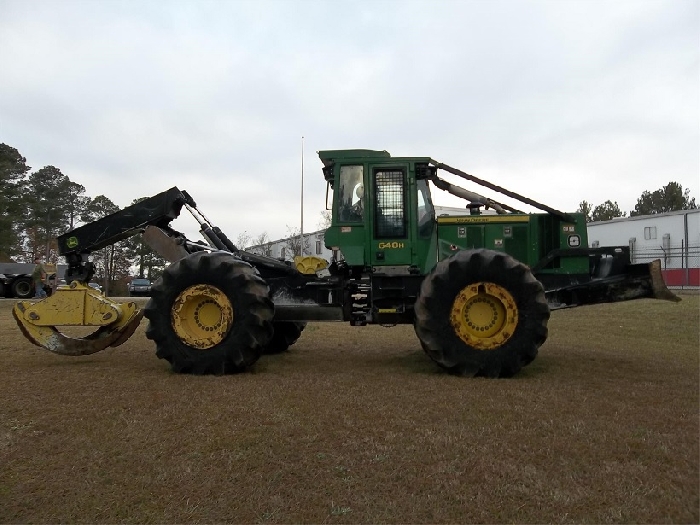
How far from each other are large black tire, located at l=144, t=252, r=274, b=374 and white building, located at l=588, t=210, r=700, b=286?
19642 mm

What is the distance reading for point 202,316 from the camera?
6.98 meters

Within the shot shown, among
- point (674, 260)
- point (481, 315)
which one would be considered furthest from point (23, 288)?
point (674, 260)

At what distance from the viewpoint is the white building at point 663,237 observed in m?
23.6

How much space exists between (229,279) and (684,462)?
499 centimetres

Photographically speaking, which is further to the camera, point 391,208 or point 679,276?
point 679,276

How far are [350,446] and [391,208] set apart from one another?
4111 millimetres

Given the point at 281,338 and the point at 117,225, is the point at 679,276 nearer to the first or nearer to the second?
the point at 281,338

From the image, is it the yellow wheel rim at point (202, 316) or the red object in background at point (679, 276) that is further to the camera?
the red object in background at point (679, 276)

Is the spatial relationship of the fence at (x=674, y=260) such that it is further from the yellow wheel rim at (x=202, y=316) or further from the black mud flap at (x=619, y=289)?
the yellow wheel rim at (x=202, y=316)

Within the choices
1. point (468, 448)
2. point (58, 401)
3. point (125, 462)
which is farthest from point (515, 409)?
point (58, 401)

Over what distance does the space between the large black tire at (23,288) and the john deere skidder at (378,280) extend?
25.4 m

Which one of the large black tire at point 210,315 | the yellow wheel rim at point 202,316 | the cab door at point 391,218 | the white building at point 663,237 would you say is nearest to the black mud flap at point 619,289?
the cab door at point 391,218

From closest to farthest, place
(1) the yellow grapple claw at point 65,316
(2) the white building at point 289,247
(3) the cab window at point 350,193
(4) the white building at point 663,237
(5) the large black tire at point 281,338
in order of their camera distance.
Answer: (1) the yellow grapple claw at point 65,316 < (3) the cab window at point 350,193 < (5) the large black tire at point 281,338 < (4) the white building at point 663,237 < (2) the white building at point 289,247

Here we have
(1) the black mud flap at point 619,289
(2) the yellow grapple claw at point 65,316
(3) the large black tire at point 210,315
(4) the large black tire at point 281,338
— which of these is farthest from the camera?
(4) the large black tire at point 281,338
